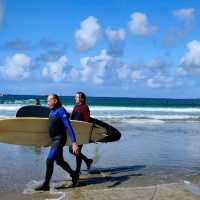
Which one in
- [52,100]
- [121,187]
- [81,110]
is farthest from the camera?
[81,110]

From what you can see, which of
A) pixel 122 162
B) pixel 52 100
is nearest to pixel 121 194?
pixel 52 100

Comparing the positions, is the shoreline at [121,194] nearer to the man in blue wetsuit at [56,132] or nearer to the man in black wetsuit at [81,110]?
the man in blue wetsuit at [56,132]

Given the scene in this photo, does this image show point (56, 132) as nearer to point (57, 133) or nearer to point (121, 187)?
point (57, 133)

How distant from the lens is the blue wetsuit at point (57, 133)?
8441 mm

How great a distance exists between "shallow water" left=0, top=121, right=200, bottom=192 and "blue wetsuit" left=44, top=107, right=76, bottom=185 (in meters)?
0.71

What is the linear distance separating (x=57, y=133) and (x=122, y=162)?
3.80 m

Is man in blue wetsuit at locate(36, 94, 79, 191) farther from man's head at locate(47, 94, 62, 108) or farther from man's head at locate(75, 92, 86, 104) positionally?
man's head at locate(75, 92, 86, 104)

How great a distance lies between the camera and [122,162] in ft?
39.4

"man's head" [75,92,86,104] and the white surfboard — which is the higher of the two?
"man's head" [75,92,86,104]

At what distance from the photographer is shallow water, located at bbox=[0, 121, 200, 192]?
961cm

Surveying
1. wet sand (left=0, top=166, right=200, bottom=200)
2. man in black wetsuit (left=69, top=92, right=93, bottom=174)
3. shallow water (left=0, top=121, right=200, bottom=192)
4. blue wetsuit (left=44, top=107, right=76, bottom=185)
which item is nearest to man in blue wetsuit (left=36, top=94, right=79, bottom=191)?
blue wetsuit (left=44, top=107, right=76, bottom=185)

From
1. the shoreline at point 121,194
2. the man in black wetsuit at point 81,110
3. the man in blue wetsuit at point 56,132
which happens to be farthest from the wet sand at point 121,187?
the man in black wetsuit at point 81,110

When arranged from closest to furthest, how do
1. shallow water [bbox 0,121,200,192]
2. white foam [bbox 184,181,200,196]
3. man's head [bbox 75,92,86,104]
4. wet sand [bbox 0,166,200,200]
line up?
wet sand [bbox 0,166,200,200] < white foam [bbox 184,181,200,196] < shallow water [bbox 0,121,200,192] < man's head [bbox 75,92,86,104]

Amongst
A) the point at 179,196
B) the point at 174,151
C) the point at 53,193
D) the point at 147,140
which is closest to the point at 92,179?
the point at 53,193
